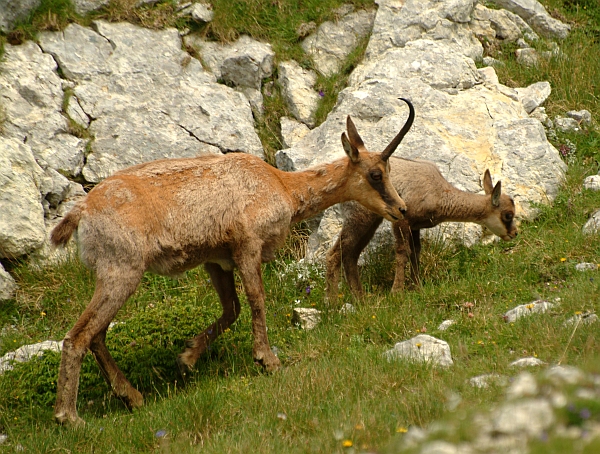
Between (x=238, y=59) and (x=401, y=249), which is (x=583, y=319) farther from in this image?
(x=238, y=59)

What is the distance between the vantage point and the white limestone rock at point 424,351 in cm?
723

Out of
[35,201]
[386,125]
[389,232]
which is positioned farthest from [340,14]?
[35,201]

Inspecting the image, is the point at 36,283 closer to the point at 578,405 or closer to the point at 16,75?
the point at 16,75

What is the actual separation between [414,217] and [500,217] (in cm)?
132

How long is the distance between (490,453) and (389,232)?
732cm

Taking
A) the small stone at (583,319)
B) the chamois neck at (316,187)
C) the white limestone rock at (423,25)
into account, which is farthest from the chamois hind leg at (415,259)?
the white limestone rock at (423,25)

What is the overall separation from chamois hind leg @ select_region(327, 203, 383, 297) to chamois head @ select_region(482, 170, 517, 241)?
5.37ft

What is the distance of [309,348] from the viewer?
27.3 feet

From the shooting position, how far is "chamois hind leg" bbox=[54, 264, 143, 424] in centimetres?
739

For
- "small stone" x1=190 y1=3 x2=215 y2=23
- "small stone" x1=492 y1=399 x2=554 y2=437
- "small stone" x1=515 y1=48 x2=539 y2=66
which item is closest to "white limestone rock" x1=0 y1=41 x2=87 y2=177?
"small stone" x1=190 y1=3 x2=215 y2=23

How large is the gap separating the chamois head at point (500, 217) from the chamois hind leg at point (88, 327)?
519 centimetres

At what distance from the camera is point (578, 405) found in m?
4.03

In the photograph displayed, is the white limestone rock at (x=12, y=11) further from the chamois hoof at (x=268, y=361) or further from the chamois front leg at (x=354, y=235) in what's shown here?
the chamois hoof at (x=268, y=361)

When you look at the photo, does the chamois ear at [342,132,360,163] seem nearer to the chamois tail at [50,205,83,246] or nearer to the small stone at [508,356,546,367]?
the chamois tail at [50,205,83,246]
